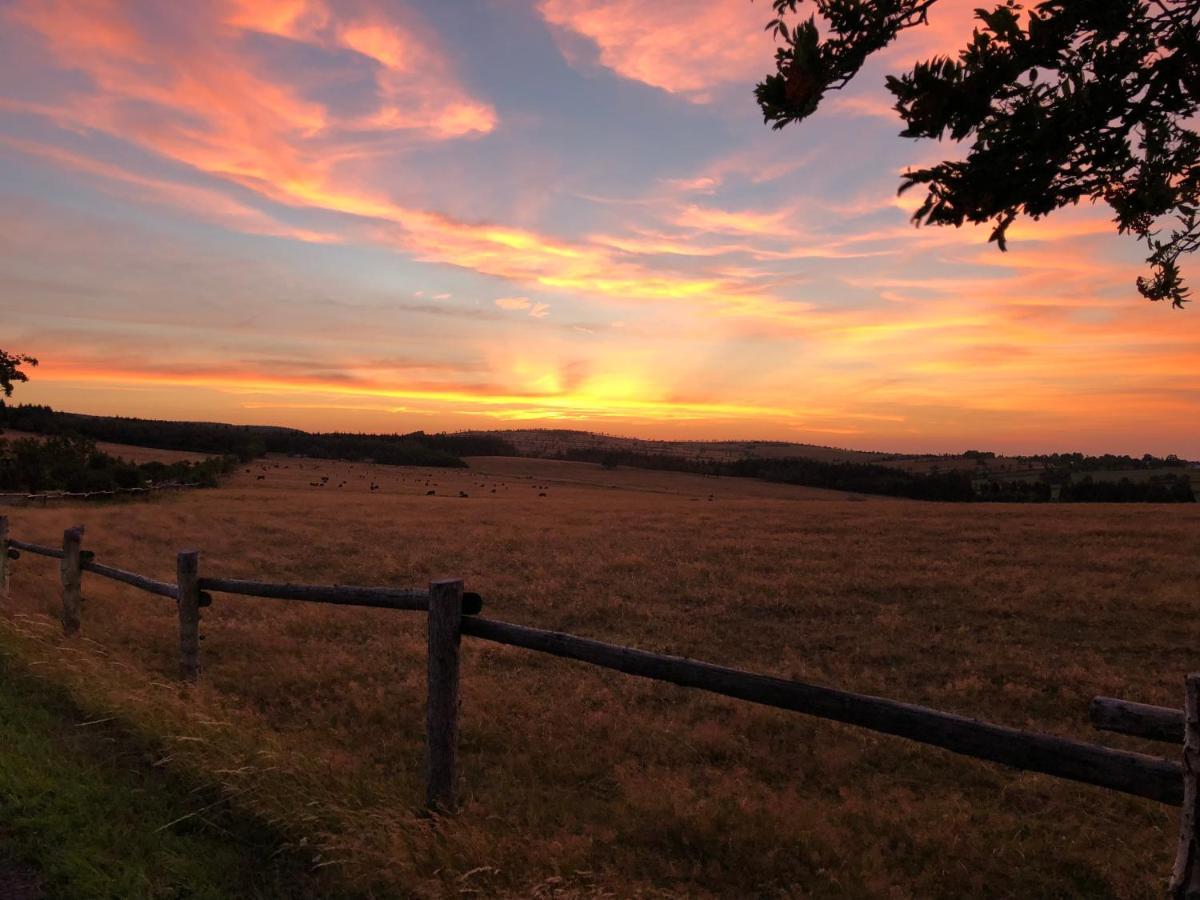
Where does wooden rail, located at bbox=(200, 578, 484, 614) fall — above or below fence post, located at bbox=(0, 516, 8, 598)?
above

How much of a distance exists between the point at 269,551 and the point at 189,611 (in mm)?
19434

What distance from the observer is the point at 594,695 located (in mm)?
10641

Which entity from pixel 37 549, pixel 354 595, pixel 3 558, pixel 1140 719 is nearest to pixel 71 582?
pixel 37 549

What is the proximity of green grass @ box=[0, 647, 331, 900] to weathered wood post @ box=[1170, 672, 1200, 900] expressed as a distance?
14.7 ft

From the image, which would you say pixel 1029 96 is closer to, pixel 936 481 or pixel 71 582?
pixel 71 582

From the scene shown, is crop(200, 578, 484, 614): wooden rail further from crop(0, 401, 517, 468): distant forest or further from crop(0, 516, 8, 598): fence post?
crop(0, 401, 517, 468): distant forest

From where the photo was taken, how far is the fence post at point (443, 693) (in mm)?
5359

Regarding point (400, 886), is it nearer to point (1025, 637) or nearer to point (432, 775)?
point (432, 775)

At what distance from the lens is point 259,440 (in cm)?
10181

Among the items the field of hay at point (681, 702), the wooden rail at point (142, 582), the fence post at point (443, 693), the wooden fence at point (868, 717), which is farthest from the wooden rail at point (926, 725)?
the wooden rail at point (142, 582)

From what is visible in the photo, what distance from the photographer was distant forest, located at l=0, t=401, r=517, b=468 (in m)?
85.8

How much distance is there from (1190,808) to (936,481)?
86.9 meters

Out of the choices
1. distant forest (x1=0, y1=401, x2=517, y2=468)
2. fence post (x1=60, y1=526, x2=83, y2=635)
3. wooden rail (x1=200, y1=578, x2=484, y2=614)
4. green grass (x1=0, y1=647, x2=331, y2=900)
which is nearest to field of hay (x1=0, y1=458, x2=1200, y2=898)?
green grass (x1=0, y1=647, x2=331, y2=900)

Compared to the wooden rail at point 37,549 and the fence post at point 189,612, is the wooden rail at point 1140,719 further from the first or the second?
the wooden rail at point 37,549
